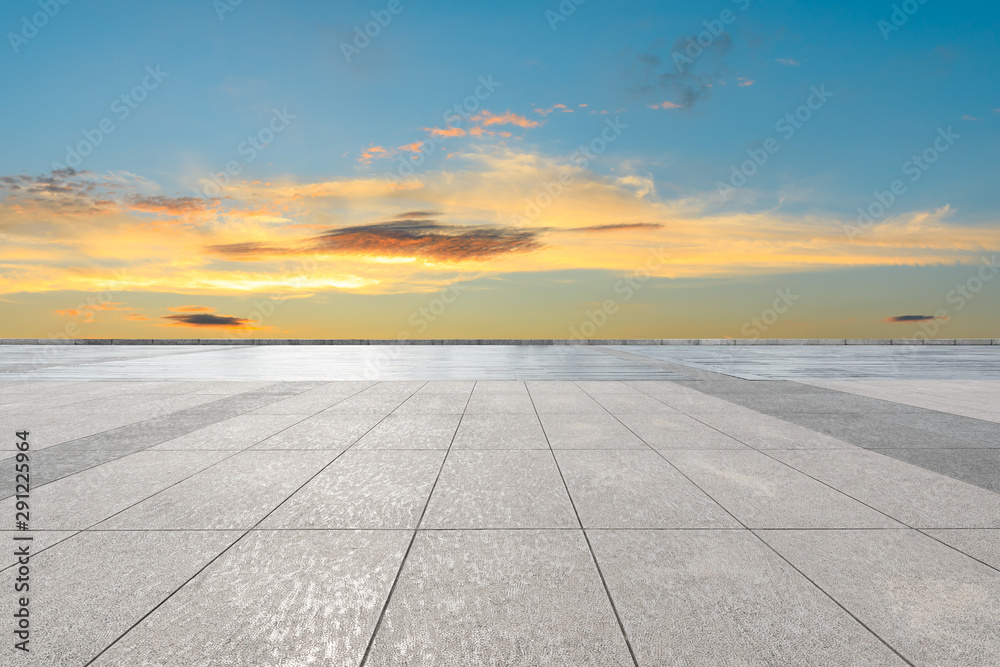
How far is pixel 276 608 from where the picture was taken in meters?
3.20

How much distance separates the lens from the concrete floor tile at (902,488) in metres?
4.68

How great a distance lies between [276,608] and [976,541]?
5.31m

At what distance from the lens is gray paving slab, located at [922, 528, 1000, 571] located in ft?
12.9

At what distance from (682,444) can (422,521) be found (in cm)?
424

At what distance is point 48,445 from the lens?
7301 mm

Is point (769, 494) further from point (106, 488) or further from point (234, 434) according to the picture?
point (234, 434)

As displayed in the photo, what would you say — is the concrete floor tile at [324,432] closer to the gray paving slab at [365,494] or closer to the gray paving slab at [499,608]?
the gray paving slab at [365,494]

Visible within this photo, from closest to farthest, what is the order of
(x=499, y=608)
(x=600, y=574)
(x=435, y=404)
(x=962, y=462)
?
(x=499, y=608)
(x=600, y=574)
(x=962, y=462)
(x=435, y=404)

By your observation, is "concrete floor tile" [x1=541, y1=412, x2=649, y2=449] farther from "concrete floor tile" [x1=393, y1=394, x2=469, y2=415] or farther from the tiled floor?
"concrete floor tile" [x1=393, y1=394, x2=469, y2=415]

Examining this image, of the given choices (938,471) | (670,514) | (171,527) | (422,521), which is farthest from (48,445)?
(938,471)

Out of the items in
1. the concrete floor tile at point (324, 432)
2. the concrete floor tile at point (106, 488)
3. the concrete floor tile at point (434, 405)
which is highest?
the concrete floor tile at point (434, 405)

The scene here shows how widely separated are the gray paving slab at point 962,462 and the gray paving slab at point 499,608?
16.0 ft

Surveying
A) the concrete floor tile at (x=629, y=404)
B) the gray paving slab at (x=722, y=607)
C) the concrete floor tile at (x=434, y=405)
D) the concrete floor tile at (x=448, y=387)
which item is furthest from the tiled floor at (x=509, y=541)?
the concrete floor tile at (x=448, y=387)

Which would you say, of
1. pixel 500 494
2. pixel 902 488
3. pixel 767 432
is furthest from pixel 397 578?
pixel 767 432
